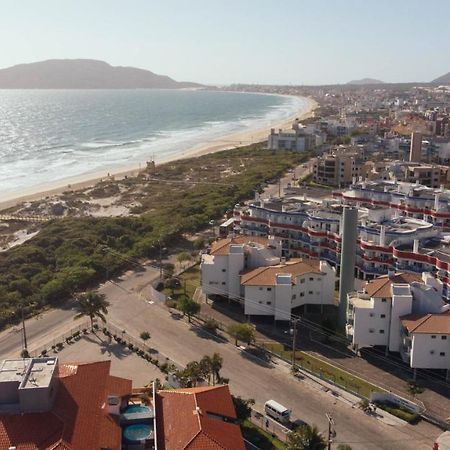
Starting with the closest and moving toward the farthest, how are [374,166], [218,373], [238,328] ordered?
[218,373]
[238,328]
[374,166]

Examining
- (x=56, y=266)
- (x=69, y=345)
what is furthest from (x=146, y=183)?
(x=69, y=345)

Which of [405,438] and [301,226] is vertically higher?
[301,226]

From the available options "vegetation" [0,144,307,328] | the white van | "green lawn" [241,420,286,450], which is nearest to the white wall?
the white van

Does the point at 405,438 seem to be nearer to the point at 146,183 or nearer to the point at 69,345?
the point at 69,345

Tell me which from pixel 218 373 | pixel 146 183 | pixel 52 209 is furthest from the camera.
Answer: pixel 146 183

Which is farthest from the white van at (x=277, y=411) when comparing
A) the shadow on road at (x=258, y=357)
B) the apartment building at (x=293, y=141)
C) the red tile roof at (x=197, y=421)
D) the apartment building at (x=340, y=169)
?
the apartment building at (x=293, y=141)

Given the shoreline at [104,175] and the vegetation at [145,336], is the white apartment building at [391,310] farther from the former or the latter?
the shoreline at [104,175]

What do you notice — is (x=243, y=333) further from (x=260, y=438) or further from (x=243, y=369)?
(x=260, y=438)

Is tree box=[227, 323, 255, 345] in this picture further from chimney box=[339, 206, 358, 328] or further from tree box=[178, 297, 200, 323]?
chimney box=[339, 206, 358, 328]
